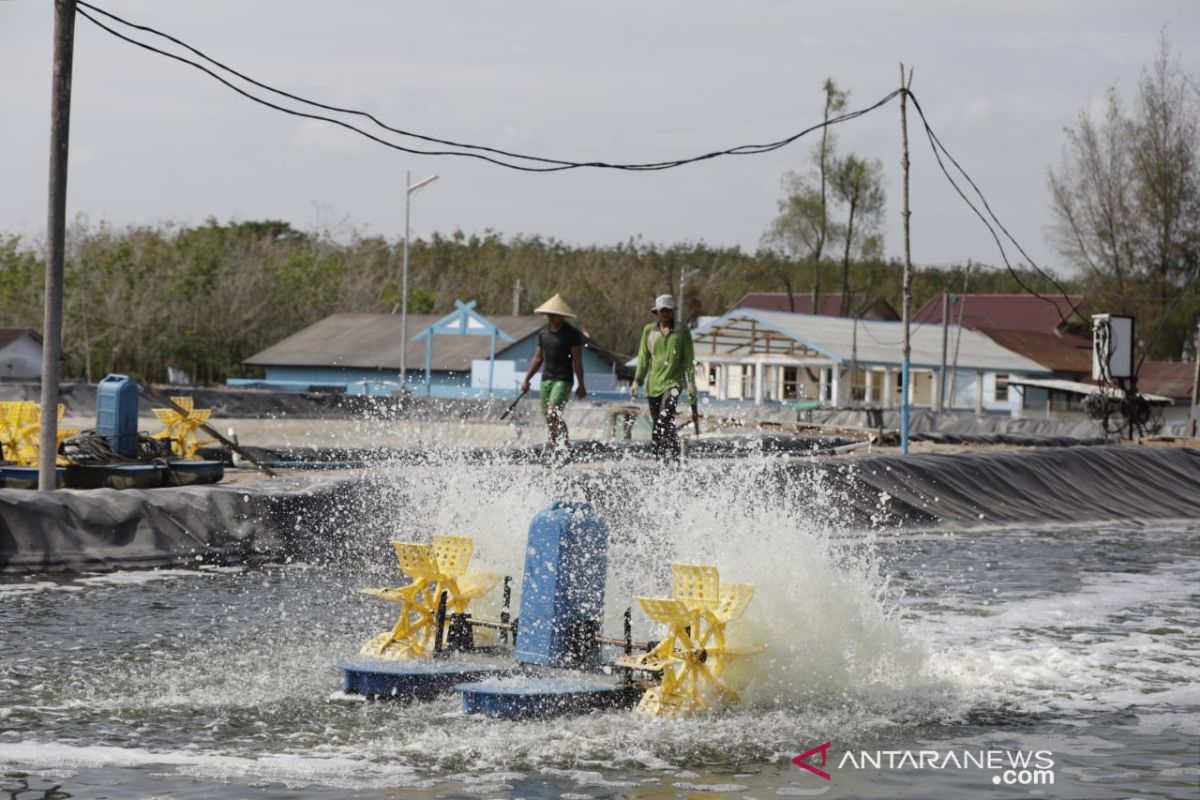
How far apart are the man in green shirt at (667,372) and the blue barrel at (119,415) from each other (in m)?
7.38

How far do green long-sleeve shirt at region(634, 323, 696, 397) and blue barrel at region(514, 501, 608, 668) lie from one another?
24.6ft

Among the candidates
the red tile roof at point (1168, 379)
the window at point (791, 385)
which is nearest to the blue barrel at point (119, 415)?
the window at point (791, 385)

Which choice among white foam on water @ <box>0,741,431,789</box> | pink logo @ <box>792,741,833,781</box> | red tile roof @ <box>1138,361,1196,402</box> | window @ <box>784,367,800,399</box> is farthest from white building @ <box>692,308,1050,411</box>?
white foam on water @ <box>0,741,431,789</box>

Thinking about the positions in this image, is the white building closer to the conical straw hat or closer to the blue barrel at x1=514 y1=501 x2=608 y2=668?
the conical straw hat

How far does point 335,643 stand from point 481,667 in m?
2.33

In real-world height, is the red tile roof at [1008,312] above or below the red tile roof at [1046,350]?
above

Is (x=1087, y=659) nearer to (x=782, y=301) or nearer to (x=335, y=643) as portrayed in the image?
(x=335, y=643)

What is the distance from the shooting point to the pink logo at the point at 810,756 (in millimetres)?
7894

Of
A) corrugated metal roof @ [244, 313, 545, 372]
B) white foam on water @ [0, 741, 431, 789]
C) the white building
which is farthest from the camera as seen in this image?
corrugated metal roof @ [244, 313, 545, 372]

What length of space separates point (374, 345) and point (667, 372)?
60.4 metres

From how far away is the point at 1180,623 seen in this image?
536 inches

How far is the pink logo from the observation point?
7.89 meters

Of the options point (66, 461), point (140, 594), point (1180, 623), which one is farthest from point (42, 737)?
point (66, 461)

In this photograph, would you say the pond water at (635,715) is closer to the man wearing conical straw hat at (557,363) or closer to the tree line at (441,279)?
the man wearing conical straw hat at (557,363)
